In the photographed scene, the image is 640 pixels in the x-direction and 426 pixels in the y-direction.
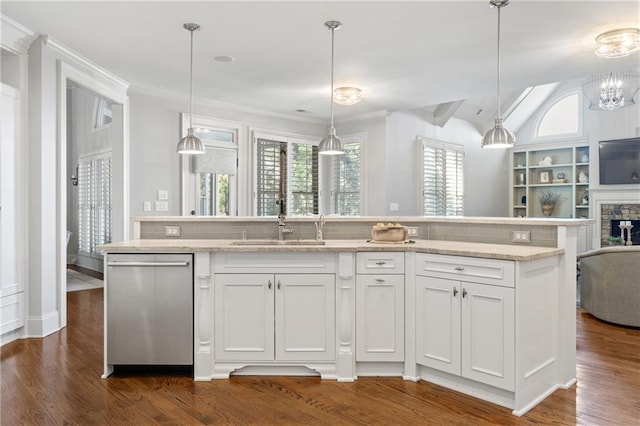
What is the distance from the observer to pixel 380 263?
3.05 metres

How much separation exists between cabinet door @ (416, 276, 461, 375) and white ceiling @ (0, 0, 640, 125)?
2050 mm

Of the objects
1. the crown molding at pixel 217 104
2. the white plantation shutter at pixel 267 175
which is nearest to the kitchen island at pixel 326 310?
the crown molding at pixel 217 104

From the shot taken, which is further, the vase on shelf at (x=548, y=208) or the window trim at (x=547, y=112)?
the vase on shelf at (x=548, y=208)

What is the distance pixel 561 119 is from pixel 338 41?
659cm

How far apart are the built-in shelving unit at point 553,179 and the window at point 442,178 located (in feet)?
6.15

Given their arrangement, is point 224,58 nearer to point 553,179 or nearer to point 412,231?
point 412,231

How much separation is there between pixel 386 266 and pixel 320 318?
1.87 ft

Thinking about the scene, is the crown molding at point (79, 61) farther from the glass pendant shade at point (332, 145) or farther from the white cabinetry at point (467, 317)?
the white cabinetry at point (467, 317)

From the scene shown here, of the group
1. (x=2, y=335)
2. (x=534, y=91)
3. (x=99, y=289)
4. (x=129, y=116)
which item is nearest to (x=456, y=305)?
(x=2, y=335)

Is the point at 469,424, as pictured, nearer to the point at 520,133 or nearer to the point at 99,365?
the point at 99,365

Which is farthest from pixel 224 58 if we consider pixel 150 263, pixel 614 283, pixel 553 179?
pixel 553 179

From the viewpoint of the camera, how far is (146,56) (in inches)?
175

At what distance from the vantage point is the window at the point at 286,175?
22.7 feet

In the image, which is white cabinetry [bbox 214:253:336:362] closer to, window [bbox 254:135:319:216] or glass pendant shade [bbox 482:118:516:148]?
glass pendant shade [bbox 482:118:516:148]
